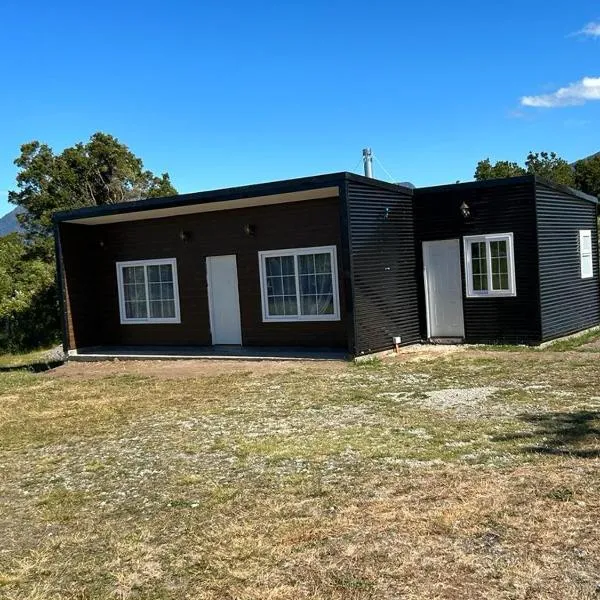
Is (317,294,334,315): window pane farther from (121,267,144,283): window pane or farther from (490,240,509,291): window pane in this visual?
(121,267,144,283): window pane

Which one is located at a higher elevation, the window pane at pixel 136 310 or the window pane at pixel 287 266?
the window pane at pixel 287 266

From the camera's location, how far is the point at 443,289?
13.6m

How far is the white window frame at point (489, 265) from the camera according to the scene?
502 inches

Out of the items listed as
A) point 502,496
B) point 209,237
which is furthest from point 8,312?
point 502,496

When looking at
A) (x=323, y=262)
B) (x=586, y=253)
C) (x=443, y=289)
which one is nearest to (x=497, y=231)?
(x=443, y=289)

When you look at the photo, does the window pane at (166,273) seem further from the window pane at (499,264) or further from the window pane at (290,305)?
the window pane at (499,264)

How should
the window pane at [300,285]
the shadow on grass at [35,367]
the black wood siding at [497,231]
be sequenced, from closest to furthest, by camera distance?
the black wood siding at [497,231] < the window pane at [300,285] < the shadow on grass at [35,367]

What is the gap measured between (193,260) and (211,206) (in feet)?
5.08

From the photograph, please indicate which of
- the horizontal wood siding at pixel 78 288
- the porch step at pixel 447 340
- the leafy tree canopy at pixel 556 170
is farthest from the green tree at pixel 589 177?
the horizontal wood siding at pixel 78 288

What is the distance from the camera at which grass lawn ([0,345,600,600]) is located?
360 centimetres

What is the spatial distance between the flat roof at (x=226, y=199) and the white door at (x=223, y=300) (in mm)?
1199

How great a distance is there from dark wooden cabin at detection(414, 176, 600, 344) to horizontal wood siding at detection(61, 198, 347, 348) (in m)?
2.06

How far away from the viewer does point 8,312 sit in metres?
18.2

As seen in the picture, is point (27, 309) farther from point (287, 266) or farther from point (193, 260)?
point (287, 266)
